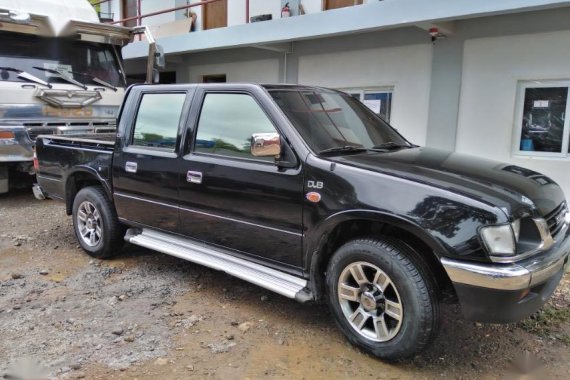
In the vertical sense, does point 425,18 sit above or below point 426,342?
above

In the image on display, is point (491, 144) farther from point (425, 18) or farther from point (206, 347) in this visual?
point (206, 347)

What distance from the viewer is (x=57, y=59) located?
8055 mm

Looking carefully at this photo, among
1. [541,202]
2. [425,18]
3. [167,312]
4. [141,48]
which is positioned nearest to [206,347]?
[167,312]

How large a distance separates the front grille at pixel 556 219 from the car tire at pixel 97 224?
3.98 metres

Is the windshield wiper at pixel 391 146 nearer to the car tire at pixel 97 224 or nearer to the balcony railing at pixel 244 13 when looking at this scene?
the car tire at pixel 97 224

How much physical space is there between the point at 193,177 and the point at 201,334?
4.23ft

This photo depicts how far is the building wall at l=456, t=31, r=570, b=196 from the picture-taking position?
711 centimetres

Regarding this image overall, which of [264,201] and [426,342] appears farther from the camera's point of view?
[264,201]

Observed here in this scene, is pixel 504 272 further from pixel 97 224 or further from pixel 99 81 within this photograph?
pixel 99 81

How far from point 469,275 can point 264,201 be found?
155 centimetres

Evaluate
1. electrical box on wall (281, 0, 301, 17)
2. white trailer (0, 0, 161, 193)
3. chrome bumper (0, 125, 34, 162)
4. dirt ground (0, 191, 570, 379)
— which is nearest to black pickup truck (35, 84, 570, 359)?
dirt ground (0, 191, 570, 379)

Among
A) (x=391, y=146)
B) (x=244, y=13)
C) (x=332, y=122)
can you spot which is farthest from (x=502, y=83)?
(x=244, y=13)

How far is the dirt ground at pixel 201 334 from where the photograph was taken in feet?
10.4

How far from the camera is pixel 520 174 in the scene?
11.6ft
